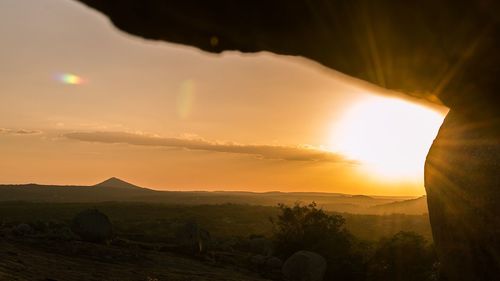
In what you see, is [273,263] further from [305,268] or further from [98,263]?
[98,263]

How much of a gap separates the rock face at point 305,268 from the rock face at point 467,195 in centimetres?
1861

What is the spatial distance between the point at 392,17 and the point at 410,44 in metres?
0.37

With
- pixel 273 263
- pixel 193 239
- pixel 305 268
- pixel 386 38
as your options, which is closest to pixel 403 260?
pixel 305 268

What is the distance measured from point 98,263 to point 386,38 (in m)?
21.1

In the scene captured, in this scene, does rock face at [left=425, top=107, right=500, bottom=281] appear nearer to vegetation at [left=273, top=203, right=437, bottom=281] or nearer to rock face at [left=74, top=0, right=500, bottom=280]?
rock face at [left=74, top=0, right=500, bottom=280]

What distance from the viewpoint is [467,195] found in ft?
18.7

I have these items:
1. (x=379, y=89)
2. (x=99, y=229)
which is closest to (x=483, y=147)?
(x=379, y=89)

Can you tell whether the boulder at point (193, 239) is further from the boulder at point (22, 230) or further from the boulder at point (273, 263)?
the boulder at point (22, 230)

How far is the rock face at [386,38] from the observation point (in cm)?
359

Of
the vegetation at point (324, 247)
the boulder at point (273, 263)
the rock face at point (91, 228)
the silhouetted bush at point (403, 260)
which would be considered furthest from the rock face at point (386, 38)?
the rock face at point (91, 228)

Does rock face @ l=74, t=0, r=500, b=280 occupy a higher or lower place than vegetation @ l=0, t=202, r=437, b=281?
higher

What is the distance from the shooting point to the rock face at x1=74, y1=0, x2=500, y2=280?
11.8 ft

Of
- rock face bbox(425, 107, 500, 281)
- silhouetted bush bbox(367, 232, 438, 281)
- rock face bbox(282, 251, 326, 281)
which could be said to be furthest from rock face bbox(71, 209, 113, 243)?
rock face bbox(425, 107, 500, 281)

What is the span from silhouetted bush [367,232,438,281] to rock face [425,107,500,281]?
17149 mm
